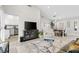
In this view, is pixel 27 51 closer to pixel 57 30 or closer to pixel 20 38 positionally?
pixel 20 38

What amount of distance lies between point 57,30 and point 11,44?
40.5 inches

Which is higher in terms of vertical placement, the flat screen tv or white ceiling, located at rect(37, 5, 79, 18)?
white ceiling, located at rect(37, 5, 79, 18)

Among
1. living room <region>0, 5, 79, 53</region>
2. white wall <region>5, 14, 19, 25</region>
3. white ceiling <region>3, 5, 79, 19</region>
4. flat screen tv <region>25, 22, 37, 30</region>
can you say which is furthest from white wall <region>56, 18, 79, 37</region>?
white wall <region>5, 14, 19, 25</region>

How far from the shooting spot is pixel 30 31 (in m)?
2.69

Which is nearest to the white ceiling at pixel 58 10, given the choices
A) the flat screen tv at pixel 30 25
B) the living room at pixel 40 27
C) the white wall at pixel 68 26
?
the living room at pixel 40 27

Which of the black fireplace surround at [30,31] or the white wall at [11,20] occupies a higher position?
the white wall at [11,20]

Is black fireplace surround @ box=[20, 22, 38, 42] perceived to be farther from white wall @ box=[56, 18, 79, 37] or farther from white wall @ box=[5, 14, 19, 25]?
white wall @ box=[56, 18, 79, 37]

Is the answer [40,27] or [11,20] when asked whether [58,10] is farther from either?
[11,20]

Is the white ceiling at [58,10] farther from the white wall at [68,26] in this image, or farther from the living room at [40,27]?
the white wall at [68,26]

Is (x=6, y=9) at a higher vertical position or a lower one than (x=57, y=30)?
higher

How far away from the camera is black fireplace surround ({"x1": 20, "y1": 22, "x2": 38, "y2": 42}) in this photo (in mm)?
2607

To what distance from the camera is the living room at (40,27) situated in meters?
2.54
